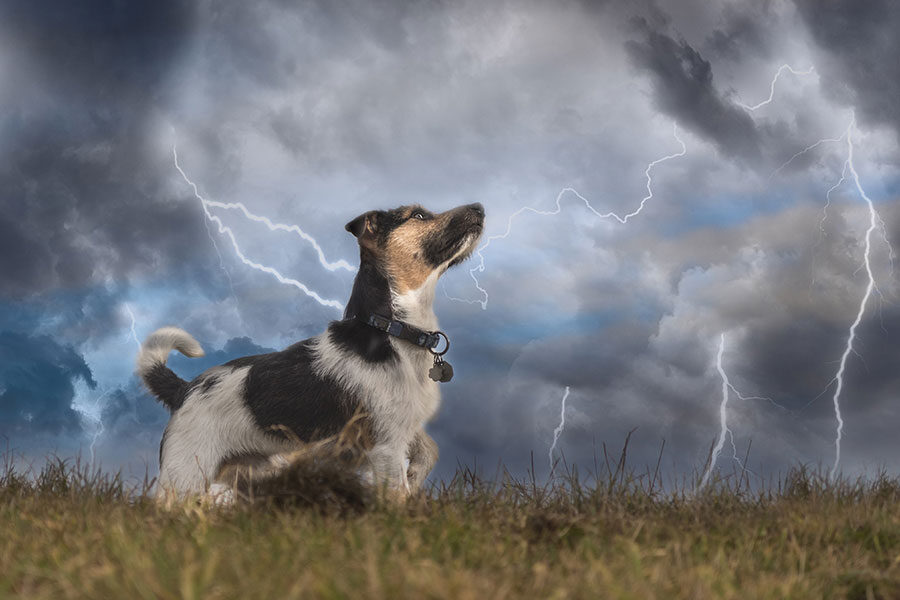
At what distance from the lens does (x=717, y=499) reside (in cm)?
622

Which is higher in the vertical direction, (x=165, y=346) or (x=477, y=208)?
(x=477, y=208)

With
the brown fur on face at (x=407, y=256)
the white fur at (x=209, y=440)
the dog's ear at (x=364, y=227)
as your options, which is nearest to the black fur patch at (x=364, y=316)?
the brown fur on face at (x=407, y=256)

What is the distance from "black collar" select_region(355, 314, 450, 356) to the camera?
6766 millimetres

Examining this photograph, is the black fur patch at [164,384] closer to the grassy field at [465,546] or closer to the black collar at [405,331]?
the grassy field at [465,546]

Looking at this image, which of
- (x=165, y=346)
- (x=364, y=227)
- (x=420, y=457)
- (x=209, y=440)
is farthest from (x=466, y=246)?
Result: (x=165, y=346)

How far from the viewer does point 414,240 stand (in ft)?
23.6

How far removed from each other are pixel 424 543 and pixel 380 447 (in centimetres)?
232

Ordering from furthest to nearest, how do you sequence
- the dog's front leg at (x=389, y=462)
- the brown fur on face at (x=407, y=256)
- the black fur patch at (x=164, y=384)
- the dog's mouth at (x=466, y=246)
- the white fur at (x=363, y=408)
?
the black fur patch at (x=164, y=384) → the dog's mouth at (x=466, y=246) → the brown fur on face at (x=407, y=256) → the white fur at (x=363, y=408) → the dog's front leg at (x=389, y=462)

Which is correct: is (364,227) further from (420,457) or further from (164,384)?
(164,384)

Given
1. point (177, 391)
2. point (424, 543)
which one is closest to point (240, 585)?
point (424, 543)

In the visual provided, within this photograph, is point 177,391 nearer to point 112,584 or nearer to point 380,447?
point 380,447

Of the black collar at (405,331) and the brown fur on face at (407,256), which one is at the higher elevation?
the brown fur on face at (407,256)

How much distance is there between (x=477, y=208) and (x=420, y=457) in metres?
2.36

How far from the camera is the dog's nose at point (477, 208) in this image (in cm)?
745
